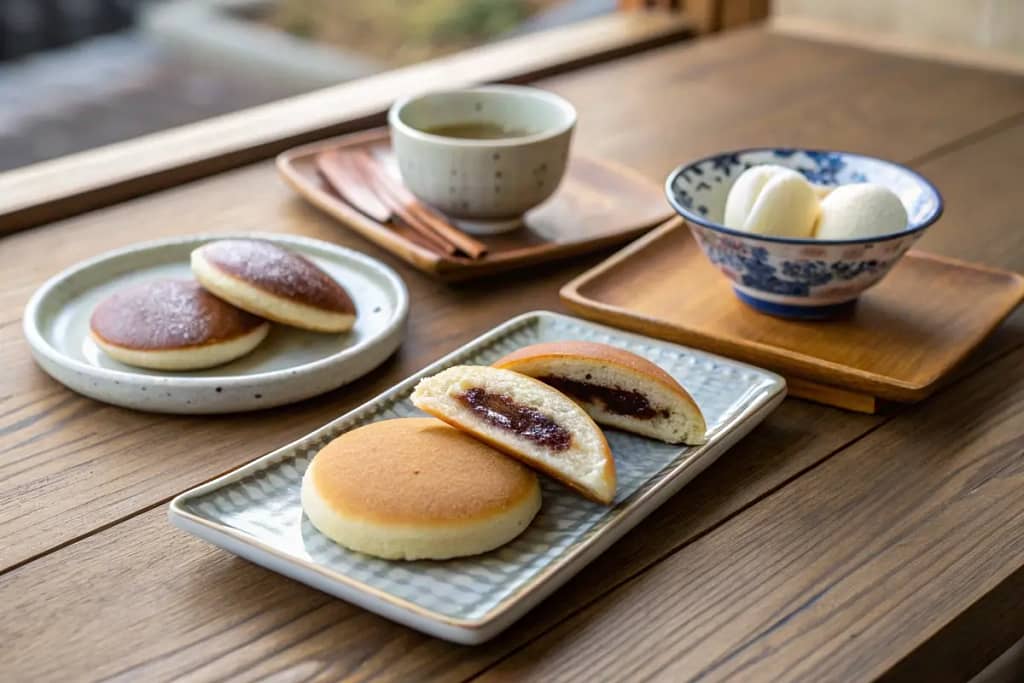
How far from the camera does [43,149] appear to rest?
278 centimetres

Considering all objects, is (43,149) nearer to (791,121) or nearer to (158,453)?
(791,121)

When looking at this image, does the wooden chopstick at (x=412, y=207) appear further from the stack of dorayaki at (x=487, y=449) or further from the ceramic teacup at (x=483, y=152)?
the stack of dorayaki at (x=487, y=449)

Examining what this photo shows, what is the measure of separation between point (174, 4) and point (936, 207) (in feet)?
10.5

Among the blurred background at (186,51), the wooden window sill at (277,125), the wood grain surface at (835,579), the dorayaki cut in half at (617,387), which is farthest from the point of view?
the blurred background at (186,51)

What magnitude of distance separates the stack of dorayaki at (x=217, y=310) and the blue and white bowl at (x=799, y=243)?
0.25 metres

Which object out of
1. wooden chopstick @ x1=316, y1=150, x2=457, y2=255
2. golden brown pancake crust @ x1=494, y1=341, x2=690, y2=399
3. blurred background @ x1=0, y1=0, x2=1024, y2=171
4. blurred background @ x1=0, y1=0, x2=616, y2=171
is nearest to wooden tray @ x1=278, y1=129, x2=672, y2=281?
Result: wooden chopstick @ x1=316, y1=150, x2=457, y2=255

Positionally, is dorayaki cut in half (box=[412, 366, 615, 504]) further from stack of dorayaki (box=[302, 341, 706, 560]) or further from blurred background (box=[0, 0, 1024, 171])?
blurred background (box=[0, 0, 1024, 171])

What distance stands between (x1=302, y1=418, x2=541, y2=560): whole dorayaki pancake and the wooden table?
37mm

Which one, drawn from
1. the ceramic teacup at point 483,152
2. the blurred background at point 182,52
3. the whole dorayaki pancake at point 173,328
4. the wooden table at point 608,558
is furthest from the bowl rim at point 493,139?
the blurred background at point 182,52

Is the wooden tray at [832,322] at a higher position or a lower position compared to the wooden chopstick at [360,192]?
lower

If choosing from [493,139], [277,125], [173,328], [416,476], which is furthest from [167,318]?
[277,125]

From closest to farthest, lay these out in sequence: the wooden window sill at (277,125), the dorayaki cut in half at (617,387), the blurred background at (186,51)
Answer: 1. the dorayaki cut in half at (617,387)
2. the wooden window sill at (277,125)
3. the blurred background at (186,51)

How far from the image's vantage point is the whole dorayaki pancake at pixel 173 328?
0.70m

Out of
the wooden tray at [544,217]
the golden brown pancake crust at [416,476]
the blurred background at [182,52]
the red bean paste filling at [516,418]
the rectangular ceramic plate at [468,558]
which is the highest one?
the red bean paste filling at [516,418]
